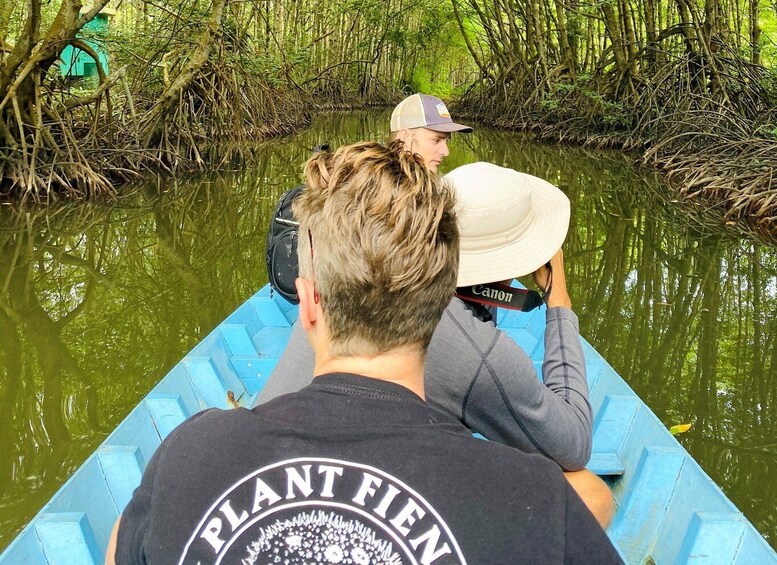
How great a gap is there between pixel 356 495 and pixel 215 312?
390cm

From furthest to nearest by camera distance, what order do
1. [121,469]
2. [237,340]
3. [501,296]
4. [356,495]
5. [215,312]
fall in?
[215,312]
[237,340]
[121,469]
[501,296]
[356,495]

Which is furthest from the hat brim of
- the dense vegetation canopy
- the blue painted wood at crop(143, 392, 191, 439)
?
the dense vegetation canopy

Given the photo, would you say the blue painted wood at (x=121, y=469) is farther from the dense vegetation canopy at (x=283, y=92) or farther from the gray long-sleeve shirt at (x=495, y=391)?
the dense vegetation canopy at (x=283, y=92)

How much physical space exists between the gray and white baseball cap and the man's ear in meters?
2.38

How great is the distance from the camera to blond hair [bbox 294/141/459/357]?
2.85 feet

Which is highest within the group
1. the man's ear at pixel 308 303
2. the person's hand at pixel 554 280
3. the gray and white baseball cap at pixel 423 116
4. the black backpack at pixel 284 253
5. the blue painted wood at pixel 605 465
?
the man's ear at pixel 308 303

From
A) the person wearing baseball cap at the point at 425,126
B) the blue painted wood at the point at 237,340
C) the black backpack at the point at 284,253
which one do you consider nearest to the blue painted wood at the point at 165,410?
the black backpack at the point at 284,253

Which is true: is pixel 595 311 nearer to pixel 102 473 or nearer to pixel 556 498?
pixel 102 473

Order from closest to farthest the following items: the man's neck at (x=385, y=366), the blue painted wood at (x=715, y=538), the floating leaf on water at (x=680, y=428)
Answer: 1. the man's neck at (x=385, y=366)
2. the blue painted wood at (x=715, y=538)
3. the floating leaf on water at (x=680, y=428)

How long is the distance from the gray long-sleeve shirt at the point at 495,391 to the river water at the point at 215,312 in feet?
4.90

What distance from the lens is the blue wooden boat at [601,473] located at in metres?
1.71

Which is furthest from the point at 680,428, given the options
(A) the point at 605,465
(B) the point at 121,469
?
(B) the point at 121,469

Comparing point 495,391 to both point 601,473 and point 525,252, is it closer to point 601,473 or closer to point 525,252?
point 525,252

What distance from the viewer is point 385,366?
0.91 meters
